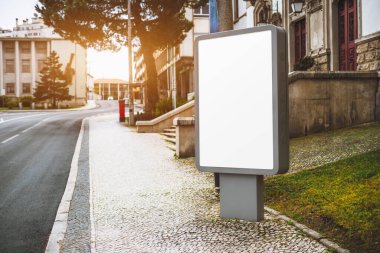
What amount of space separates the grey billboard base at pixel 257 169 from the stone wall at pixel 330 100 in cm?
687

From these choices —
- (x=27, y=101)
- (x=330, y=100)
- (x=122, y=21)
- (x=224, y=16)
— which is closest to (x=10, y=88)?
(x=27, y=101)

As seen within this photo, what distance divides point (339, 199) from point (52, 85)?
61017mm

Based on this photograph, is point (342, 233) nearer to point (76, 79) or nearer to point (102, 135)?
point (102, 135)

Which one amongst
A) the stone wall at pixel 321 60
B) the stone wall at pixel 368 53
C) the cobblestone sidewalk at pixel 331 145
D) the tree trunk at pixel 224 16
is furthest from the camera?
the stone wall at pixel 321 60

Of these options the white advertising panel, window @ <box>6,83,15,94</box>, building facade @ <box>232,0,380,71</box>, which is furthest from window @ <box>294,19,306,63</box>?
window @ <box>6,83,15,94</box>

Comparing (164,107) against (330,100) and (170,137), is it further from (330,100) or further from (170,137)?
(330,100)

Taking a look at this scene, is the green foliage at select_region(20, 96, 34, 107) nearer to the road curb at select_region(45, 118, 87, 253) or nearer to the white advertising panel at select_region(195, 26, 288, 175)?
the road curb at select_region(45, 118, 87, 253)

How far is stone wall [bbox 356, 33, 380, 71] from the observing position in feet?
44.7

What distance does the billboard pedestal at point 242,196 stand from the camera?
5.48 meters

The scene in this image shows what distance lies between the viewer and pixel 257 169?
5254 millimetres

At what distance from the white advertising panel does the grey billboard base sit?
1 cm

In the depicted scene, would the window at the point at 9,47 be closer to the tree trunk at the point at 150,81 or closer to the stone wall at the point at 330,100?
the tree trunk at the point at 150,81

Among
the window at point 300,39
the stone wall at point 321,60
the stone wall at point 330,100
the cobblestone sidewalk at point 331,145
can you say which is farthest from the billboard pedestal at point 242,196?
the window at point 300,39

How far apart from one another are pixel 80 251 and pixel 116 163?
693 centimetres
